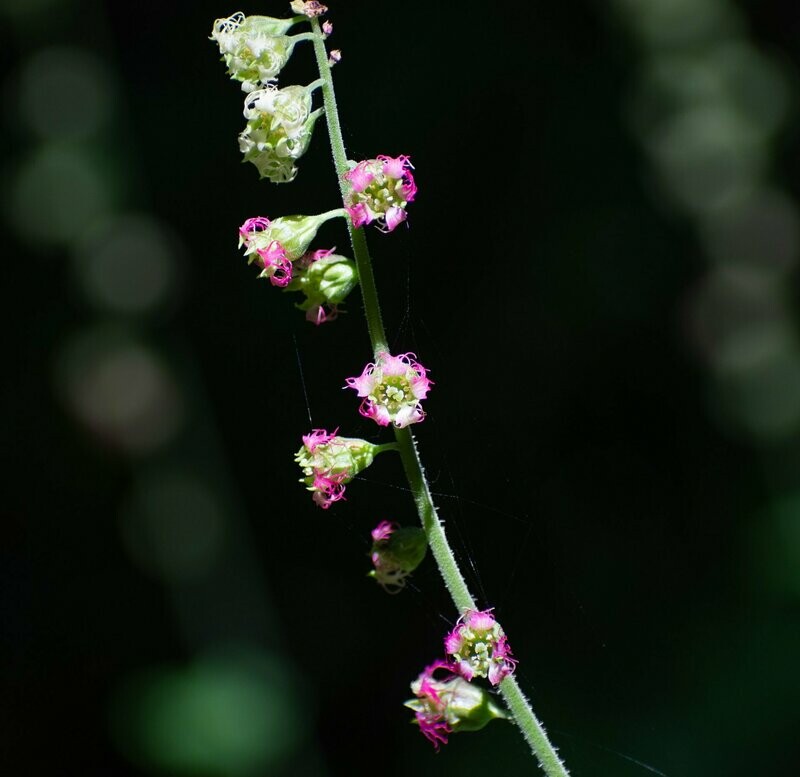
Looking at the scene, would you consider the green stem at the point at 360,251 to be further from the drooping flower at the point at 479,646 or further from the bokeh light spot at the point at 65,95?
the bokeh light spot at the point at 65,95

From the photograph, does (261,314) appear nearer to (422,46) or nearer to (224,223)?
(224,223)

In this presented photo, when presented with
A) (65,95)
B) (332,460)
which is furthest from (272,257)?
(65,95)

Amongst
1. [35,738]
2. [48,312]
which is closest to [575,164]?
[48,312]

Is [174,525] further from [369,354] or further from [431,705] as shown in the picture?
[431,705]

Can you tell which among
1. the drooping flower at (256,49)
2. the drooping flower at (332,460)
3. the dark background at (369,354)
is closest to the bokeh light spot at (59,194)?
the dark background at (369,354)

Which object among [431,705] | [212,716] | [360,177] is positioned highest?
[360,177]

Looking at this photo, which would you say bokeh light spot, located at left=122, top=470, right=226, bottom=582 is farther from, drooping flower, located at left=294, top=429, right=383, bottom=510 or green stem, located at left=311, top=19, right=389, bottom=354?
green stem, located at left=311, top=19, right=389, bottom=354

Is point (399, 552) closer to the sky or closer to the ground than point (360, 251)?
closer to the ground

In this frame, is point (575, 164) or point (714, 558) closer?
point (714, 558)
